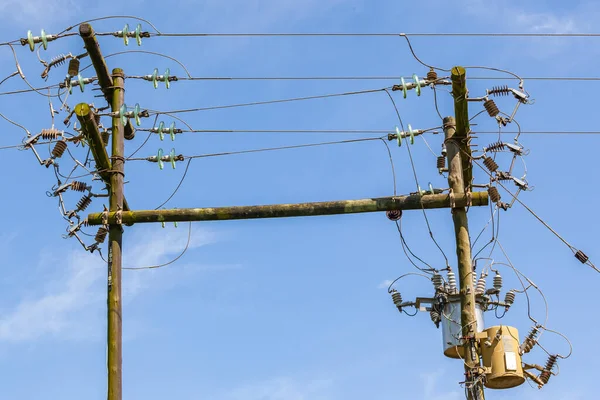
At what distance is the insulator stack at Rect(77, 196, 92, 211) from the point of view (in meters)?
15.6

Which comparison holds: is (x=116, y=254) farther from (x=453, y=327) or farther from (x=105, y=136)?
(x=453, y=327)

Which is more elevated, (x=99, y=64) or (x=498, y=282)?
(x=99, y=64)

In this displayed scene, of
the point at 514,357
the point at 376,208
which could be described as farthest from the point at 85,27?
the point at 514,357

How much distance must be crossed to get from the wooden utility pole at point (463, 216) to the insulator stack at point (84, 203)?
468 cm

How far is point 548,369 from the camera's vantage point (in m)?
14.4

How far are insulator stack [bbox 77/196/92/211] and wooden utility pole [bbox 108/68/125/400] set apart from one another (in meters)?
0.34

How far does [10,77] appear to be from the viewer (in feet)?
54.5

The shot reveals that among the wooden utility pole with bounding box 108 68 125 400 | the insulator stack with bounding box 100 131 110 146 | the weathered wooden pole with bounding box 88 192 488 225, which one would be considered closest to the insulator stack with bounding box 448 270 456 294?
the weathered wooden pole with bounding box 88 192 488 225

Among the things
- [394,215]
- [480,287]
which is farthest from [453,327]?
[394,215]

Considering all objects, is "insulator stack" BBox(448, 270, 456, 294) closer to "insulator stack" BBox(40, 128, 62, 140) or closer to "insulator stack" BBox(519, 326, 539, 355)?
"insulator stack" BBox(519, 326, 539, 355)

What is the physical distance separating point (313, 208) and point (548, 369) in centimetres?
344

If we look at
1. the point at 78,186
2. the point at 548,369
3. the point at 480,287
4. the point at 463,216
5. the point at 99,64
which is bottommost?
the point at 548,369

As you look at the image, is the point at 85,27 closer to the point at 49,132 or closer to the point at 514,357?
the point at 49,132

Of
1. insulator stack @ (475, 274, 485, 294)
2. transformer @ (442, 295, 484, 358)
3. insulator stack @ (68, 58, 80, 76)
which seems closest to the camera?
transformer @ (442, 295, 484, 358)
